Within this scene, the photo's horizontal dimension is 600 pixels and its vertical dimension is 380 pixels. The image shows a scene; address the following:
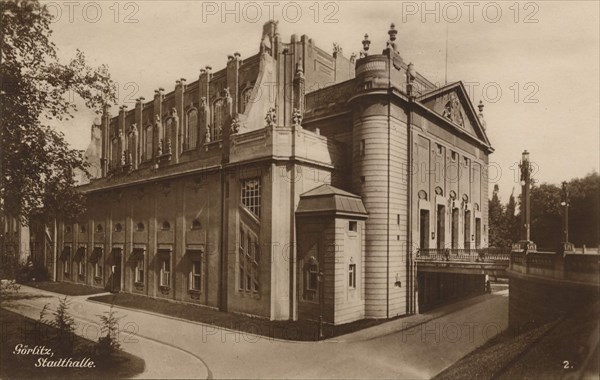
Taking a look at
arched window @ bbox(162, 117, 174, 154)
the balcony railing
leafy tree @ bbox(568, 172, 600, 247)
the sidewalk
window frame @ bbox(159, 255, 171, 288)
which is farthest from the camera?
leafy tree @ bbox(568, 172, 600, 247)

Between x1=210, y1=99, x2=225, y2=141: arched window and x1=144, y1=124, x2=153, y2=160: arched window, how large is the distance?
370 inches

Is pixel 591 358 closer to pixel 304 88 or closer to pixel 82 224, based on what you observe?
Answer: pixel 304 88

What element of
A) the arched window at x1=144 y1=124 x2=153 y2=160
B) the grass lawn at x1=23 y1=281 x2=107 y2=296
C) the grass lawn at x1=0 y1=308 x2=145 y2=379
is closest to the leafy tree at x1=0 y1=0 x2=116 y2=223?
the grass lawn at x1=0 y1=308 x2=145 y2=379

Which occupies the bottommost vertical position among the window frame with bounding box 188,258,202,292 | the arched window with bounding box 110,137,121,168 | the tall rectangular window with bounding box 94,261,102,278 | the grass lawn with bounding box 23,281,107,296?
the grass lawn with bounding box 23,281,107,296

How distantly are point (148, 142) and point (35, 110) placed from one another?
2493 centimetres

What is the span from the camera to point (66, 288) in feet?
117

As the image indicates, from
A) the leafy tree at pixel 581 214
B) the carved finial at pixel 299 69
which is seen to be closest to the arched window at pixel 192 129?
the carved finial at pixel 299 69

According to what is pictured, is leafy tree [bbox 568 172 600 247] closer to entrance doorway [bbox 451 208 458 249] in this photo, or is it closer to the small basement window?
entrance doorway [bbox 451 208 458 249]

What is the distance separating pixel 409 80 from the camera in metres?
26.7

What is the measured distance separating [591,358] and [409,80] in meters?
19.6

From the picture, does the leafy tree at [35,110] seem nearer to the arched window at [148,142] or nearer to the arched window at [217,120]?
the arched window at [217,120]

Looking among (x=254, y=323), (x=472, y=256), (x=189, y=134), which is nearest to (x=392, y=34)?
(x=472, y=256)

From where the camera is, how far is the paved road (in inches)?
597

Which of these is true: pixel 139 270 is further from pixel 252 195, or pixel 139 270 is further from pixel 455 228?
pixel 455 228
